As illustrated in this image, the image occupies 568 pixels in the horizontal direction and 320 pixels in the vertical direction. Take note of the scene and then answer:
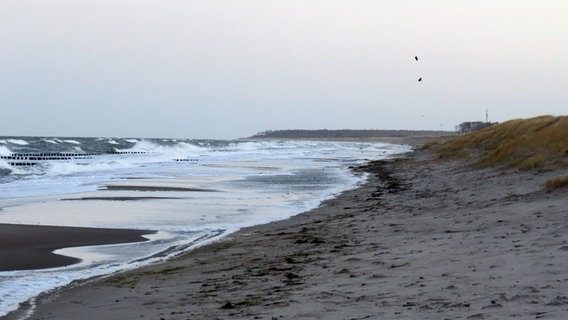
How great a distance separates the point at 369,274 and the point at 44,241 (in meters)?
7.86

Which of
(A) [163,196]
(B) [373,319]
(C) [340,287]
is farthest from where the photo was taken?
(A) [163,196]

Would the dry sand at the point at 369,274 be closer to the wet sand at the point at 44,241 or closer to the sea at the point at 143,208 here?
the sea at the point at 143,208

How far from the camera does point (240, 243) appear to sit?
1379 cm

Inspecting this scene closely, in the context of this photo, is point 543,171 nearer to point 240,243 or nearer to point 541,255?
point 240,243

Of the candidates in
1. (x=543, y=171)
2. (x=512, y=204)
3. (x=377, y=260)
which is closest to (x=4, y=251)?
(x=377, y=260)

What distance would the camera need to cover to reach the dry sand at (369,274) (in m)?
7.06

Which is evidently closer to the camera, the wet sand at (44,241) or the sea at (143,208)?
the sea at (143,208)

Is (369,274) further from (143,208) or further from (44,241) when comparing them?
(143,208)

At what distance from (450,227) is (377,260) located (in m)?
3.34

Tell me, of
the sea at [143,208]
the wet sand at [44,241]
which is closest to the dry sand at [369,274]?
the sea at [143,208]

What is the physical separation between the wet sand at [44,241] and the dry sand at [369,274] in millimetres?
2062

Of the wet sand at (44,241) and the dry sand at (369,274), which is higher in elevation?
the dry sand at (369,274)

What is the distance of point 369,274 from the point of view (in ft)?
29.8

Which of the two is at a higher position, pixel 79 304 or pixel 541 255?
pixel 541 255
